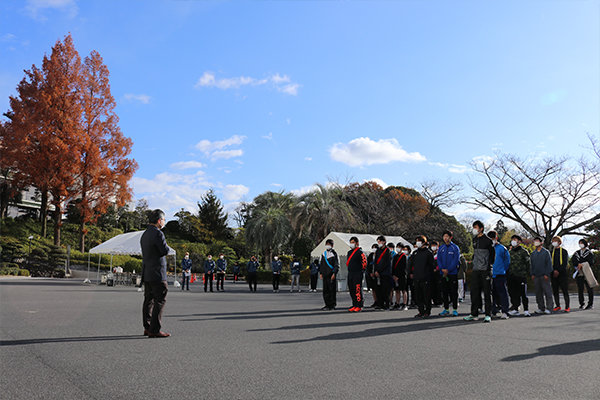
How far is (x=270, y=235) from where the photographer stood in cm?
4122

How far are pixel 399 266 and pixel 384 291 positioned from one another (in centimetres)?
81

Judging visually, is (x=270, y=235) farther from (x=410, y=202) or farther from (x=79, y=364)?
(x=79, y=364)

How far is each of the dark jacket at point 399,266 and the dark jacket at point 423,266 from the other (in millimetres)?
1732

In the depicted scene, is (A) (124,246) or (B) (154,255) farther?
(A) (124,246)

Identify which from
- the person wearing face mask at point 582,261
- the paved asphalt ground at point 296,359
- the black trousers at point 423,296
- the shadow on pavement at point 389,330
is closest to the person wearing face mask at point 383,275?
the black trousers at point 423,296

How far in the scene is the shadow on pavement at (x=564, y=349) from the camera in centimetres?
618

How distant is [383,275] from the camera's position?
12953 millimetres

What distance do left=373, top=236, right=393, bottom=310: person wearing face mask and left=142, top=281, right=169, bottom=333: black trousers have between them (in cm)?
677

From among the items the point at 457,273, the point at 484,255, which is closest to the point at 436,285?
the point at 457,273

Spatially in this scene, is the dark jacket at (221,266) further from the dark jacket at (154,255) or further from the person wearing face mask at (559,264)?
the dark jacket at (154,255)

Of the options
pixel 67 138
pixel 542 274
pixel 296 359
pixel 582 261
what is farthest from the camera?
pixel 67 138

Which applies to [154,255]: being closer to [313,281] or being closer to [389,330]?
[389,330]

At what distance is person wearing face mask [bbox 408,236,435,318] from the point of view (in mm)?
10914

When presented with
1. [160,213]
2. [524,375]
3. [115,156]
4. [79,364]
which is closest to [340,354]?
[524,375]
